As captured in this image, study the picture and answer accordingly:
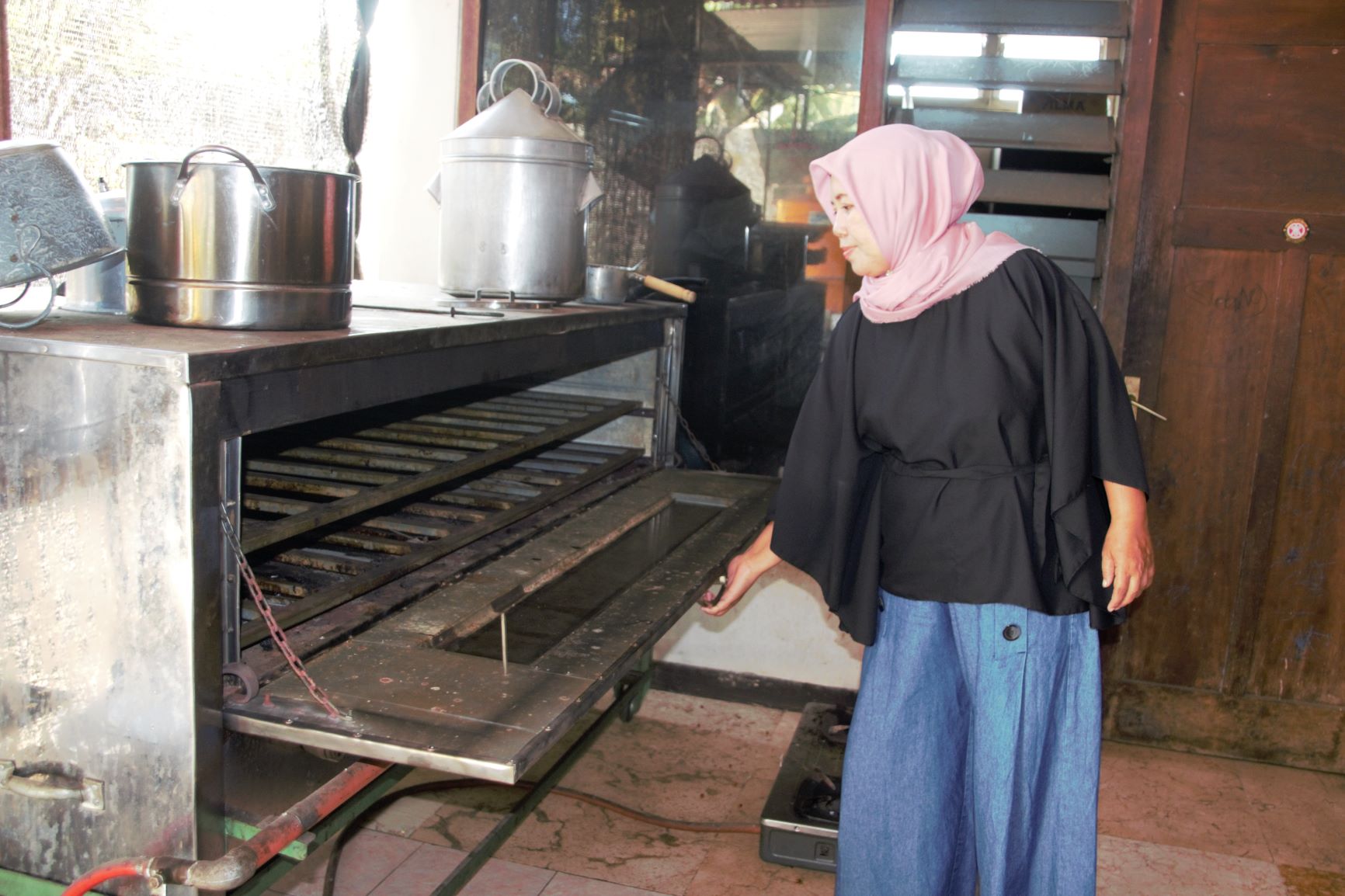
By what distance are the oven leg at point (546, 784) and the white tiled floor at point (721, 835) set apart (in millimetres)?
129

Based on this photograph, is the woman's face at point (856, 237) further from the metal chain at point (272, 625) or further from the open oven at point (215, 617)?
the metal chain at point (272, 625)

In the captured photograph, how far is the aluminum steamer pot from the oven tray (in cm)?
31

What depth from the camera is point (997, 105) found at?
10.8 ft

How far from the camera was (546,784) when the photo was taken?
2.62m

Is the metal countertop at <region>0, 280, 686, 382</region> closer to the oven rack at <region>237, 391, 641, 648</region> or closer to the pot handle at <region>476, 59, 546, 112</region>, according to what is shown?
the oven rack at <region>237, 391, 641, 648</region>

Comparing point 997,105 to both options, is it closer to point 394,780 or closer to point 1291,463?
point 1291,463

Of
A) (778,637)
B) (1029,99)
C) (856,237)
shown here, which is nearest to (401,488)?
(856,237)

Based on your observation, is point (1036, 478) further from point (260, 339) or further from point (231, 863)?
point (231, 863)

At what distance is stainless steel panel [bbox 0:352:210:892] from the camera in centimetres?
128

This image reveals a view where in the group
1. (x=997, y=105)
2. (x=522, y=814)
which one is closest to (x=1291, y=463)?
(x=997, y=105)

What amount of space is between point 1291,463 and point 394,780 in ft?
8.81

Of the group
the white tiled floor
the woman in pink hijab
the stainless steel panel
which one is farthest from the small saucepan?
the stainless steel panel

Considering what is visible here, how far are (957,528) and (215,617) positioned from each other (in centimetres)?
123

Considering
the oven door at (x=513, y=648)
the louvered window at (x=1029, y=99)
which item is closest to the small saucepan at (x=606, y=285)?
the oven door at (x=513, y=648)
